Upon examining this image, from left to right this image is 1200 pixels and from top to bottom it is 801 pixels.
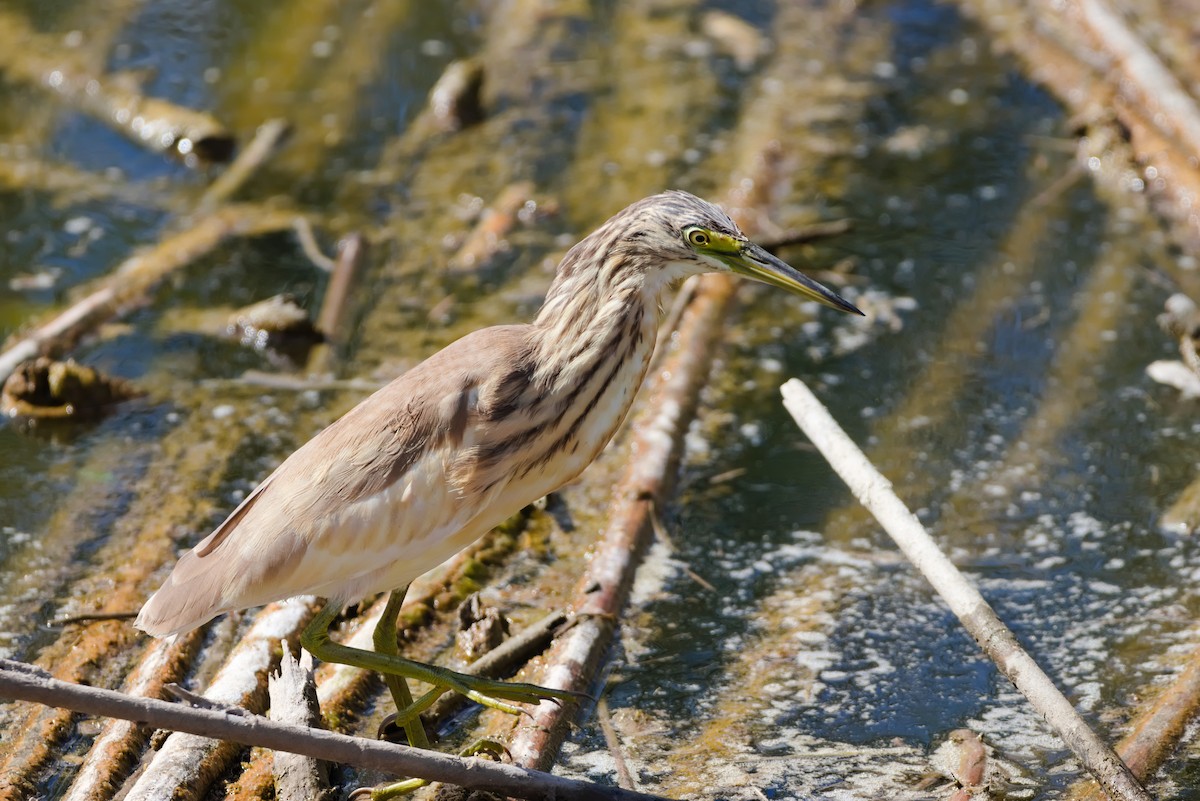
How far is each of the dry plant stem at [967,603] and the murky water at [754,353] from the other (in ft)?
1.51

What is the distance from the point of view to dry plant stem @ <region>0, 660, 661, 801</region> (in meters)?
2.95

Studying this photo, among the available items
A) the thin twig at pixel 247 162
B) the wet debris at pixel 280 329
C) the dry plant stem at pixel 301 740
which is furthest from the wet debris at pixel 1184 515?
the thin twig at pixel 247 162

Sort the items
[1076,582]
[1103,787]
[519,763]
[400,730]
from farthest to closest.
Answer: [1076,582] < [400,730] < [519,763] < [1103,787]

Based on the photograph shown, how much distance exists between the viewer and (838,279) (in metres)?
6.55

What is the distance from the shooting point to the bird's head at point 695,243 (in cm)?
383

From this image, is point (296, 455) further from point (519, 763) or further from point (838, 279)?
point (838, 279)

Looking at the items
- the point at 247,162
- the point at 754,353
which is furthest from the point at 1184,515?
the point at 247,162

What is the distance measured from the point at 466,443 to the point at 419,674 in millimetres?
642

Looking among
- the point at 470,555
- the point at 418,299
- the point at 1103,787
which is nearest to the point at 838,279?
the point at 418,299

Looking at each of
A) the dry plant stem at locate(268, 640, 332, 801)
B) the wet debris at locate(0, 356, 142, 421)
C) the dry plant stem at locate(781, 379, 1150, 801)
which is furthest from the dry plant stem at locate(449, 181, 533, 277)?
the dry plant stem at locate(268, 640, 332, 801)

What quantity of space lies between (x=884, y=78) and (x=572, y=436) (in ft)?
17.6

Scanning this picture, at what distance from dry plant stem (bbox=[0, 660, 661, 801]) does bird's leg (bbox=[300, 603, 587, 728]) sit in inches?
17.8

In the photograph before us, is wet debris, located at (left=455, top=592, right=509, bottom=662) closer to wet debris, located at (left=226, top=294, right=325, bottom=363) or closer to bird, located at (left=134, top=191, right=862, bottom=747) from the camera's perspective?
bird, located at (left=134, top=191, right=862, bottom=747)

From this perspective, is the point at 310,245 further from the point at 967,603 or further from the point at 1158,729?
the point at 1158,729
